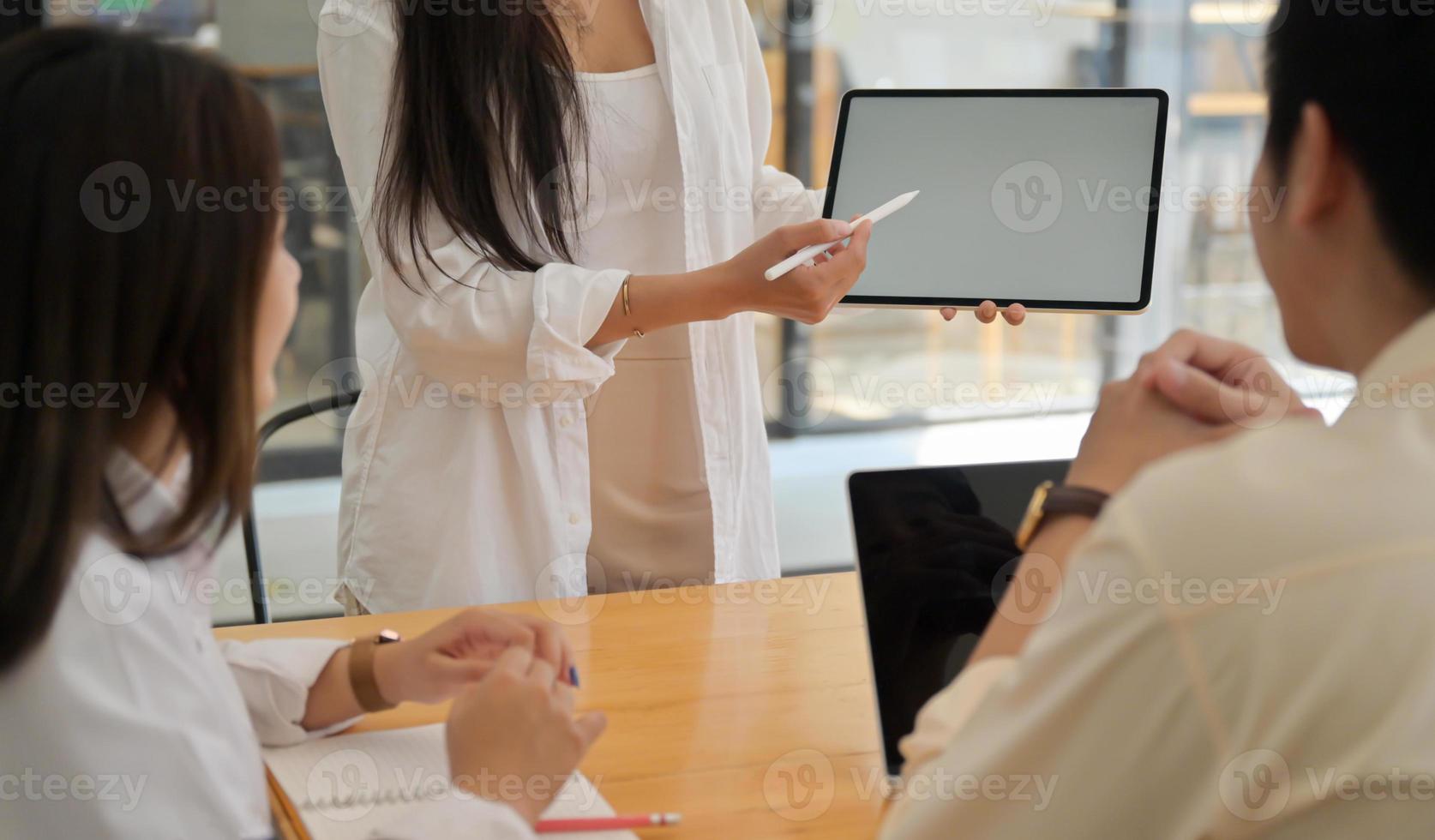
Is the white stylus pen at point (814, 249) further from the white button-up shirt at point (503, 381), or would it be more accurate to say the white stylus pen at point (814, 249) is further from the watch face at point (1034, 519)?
the watch face at point (1034, 519)

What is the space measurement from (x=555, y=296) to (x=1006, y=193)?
60cm

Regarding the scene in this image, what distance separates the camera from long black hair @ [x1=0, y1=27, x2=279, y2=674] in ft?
2.47

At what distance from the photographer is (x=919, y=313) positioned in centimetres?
484

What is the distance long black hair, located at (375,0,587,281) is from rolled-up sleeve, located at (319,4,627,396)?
15 mm

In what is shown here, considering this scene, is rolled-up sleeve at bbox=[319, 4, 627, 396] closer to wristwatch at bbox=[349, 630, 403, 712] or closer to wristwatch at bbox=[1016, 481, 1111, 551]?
wristwatch at bbox=[349, 630, 403, 712]

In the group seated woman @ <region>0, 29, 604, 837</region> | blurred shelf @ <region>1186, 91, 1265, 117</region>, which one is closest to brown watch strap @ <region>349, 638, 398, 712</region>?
seated woman @ <region>0, 29, 604, 837</region>

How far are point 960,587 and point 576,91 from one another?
81 cm

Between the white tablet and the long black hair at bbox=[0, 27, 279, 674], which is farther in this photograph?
the white tablet

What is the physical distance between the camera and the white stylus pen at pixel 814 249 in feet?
4.64

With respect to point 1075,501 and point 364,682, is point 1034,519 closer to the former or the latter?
point 1075,501

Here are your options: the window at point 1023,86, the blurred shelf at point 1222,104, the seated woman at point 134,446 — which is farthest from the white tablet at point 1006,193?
the blurred shelf at point 1222,104

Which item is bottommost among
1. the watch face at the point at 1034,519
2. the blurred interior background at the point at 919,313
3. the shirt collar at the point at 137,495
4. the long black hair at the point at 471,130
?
the blurred interior background at the point at 919,313

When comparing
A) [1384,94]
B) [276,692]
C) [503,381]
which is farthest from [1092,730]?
[503,381]

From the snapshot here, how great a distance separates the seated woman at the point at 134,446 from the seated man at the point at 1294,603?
377 millimetres
